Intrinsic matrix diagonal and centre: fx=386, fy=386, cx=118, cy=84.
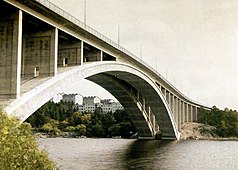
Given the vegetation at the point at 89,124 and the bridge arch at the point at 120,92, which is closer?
the bridge arch at the point at 120,92

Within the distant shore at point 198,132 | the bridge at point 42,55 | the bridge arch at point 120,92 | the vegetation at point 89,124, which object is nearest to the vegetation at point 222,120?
the distant shore at point 198,132

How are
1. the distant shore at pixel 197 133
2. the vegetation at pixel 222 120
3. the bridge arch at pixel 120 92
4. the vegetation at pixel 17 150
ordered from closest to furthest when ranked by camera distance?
1. the vegetation at pixel 17 150
2. the bridge arch at pixel 120 92
3. the distant shore at pixel 197 133
4. the vegetation at pixel 222 120

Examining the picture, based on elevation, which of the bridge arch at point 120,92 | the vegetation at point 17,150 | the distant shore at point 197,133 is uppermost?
the bridge arch at point 120,92

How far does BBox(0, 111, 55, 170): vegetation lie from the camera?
11.5 meters

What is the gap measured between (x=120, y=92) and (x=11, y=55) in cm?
4366

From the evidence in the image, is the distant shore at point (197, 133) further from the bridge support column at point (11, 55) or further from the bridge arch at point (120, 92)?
the bridge support column at point (11, 55)

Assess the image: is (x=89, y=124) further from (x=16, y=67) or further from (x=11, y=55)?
(x=16, y=67)

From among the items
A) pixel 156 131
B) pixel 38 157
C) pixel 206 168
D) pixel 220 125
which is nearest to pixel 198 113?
pixel 220 125

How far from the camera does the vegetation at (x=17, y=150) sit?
11.5 metres

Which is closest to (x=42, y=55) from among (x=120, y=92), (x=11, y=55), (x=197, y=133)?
(x=11, y=55)

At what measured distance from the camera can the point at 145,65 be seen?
186 feet

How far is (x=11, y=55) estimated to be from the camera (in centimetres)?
2461

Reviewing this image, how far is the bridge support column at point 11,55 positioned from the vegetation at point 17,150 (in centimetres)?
1111

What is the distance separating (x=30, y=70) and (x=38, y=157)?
17183 mm
